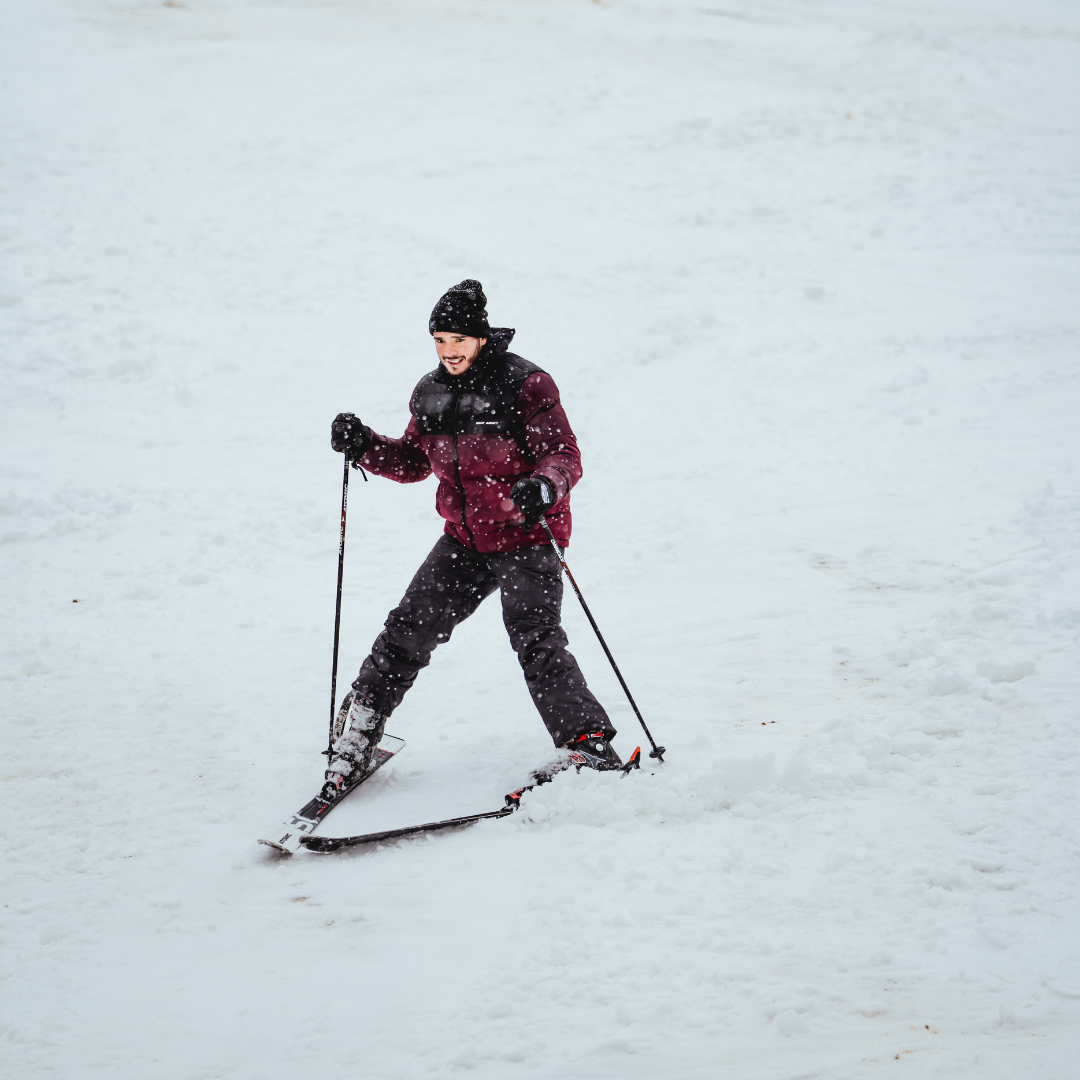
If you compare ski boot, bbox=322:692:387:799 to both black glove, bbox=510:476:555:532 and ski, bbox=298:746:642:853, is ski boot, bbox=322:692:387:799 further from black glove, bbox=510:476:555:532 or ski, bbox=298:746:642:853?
black glove, bbox=510:476:555:532

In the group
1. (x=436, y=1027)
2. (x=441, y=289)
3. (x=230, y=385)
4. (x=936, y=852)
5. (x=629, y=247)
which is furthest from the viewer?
(x=629, y=247)

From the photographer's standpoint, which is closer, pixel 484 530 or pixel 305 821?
pixel 305 821

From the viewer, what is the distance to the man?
388 cm

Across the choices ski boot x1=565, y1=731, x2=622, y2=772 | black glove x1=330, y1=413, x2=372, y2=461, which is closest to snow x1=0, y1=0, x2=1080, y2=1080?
ski boot x1=565, y1=731, x2=622, y2=772

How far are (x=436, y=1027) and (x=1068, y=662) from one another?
3465mm

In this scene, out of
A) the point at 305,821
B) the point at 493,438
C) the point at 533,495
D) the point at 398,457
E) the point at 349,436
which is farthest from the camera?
the point at 398,457

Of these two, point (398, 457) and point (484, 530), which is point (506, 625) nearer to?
point (484, 530)

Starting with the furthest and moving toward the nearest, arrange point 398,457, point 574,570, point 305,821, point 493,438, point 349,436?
point 574,570, point 398,457, point 349,436, point 493,438, point 305,821

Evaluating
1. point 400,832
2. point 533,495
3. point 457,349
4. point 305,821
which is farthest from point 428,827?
point 457,349

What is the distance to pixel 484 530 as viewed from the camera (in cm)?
402

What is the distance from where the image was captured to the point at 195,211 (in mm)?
12898

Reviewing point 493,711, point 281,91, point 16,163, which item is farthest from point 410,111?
point 493,711

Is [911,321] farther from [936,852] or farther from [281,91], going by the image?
[281,91]

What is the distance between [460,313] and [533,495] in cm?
88
